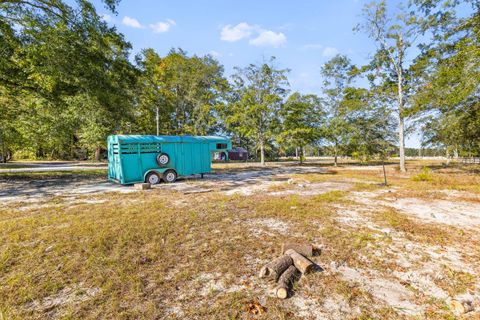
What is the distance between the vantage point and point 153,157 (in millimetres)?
9859

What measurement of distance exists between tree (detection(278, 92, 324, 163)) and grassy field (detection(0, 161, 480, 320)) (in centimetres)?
1637

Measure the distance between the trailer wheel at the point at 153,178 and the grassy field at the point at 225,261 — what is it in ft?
12.8

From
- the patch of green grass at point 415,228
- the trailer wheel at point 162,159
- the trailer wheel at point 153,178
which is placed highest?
the trailer wheel at point 162,159

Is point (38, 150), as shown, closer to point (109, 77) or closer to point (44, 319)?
point (109, 77)

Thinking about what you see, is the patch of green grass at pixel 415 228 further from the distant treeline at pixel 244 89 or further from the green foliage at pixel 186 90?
the green foliage at pixel 186 90

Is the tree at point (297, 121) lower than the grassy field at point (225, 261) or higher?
higher

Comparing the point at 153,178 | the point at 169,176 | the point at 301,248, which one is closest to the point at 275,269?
the point at 301,248

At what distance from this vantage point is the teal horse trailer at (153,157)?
920 cm

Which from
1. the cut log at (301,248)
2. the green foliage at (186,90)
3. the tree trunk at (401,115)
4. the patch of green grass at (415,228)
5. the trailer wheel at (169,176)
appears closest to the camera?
the cut log at (301,248)

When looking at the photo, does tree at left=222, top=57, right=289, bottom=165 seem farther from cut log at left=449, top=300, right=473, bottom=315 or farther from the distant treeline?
cut log at left=449, top=300, right=473, bottom=315

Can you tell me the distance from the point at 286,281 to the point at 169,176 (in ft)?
29.3

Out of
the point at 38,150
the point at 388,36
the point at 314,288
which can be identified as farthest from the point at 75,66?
the point at 38,150

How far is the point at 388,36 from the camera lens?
608 inches

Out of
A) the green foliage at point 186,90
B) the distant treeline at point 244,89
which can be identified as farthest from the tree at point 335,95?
the green foliage at point 186,90
